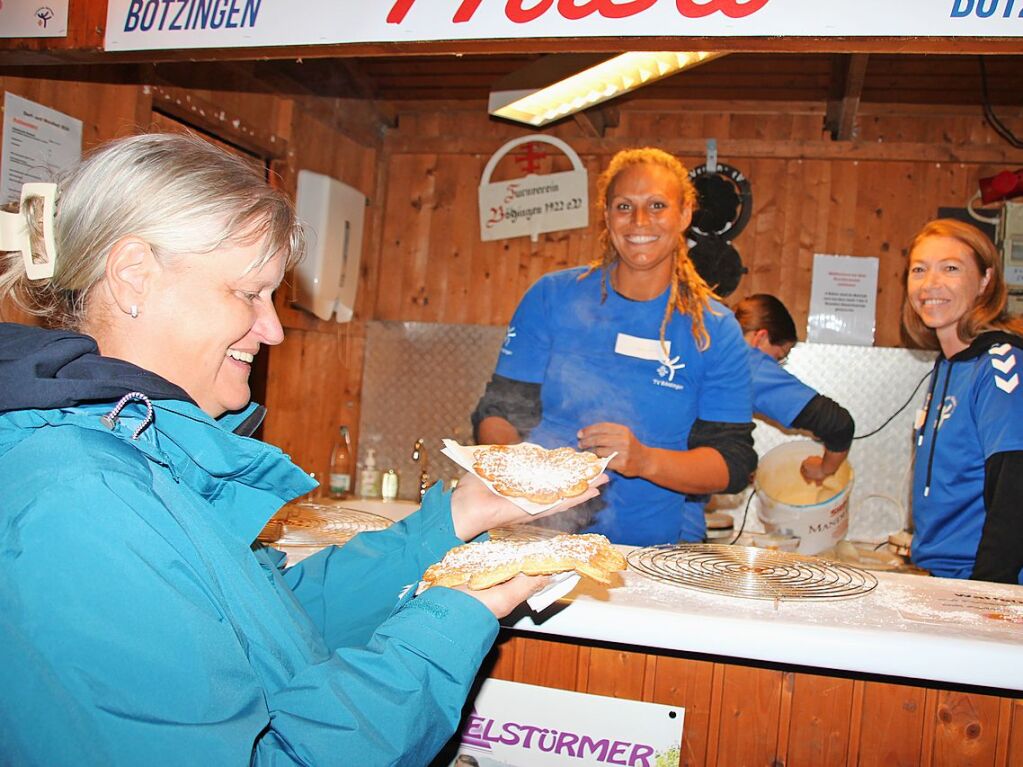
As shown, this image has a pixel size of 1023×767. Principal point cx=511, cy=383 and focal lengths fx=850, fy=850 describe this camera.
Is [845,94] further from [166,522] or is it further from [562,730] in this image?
[166,522]

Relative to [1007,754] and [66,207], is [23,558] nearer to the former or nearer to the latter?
[66,207]

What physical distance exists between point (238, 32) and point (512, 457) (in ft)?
4.27

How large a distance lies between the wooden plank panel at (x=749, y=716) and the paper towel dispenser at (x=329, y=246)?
3.26 metres

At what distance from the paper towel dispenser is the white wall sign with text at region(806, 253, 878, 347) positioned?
2.69m

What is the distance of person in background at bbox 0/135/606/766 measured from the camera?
87 cm

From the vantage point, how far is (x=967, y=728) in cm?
177

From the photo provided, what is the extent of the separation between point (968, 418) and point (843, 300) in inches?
85.6

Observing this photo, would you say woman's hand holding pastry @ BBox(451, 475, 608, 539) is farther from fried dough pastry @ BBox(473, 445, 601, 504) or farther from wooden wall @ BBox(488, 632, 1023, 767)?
wooden wall @ BBox(488, 632, 1023, 767)

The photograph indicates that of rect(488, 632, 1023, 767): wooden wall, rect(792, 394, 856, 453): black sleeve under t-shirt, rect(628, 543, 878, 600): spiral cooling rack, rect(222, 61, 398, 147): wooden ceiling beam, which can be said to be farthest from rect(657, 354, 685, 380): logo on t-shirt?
rect(222, 61, 398, 147): wooden ceiling beam

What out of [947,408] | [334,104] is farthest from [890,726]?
[334,104]

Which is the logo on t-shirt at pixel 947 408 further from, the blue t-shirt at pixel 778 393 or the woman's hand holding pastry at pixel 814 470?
the woman's hand holding pastry at pixel 814 470

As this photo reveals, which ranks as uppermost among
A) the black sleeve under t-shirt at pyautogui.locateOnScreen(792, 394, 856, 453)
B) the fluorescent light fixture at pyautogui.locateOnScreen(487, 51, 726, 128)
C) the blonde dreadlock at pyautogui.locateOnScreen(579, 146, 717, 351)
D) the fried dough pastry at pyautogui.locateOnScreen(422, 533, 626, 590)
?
the fluorescent light fixture at pyautogui.locateOnScreen(487, 51, 726, 128)

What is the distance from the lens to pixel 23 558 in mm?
876

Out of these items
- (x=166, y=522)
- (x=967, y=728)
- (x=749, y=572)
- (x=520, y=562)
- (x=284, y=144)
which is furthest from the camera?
(x=284, y=144)
